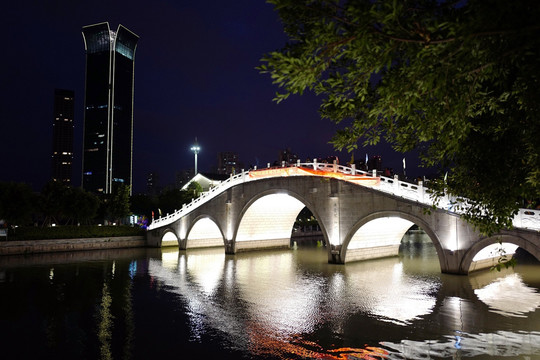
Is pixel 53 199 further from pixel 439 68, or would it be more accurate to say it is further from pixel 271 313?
pixel 439 68

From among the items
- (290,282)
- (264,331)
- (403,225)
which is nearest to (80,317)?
(264,331)

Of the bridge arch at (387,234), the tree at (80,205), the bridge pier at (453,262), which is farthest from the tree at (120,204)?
the bridge pier at (453,262)

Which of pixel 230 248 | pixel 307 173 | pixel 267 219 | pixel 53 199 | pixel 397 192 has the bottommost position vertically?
pixel 230 248

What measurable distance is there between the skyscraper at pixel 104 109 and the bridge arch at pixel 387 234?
366 feet

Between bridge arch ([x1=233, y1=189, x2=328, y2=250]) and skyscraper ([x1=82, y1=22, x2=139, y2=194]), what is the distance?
100m

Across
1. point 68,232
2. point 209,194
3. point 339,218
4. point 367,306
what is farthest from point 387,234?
point 68,232

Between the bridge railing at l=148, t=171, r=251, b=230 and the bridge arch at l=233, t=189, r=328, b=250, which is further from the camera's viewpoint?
the bridge railing at l=148, t=171, r=251, b=230

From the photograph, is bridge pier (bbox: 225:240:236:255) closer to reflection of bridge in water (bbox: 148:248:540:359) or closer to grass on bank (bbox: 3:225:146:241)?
reflection of bridge in water (bbox: 148:248:540:359)

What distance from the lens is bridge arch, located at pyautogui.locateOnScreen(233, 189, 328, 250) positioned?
3012cm

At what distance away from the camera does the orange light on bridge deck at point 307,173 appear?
74.7 ft

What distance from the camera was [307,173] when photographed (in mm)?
25984

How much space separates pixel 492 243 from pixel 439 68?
48.6ft

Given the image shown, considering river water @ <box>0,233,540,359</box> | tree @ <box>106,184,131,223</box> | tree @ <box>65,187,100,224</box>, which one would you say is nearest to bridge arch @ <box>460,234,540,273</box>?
river water @ <box>0,233,540,359</box>

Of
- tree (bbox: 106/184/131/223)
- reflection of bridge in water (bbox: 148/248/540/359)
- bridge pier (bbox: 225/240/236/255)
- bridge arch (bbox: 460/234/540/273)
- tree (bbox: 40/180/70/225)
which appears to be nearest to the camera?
reflection of bridge in water (bbox: 148/248/540/359)
